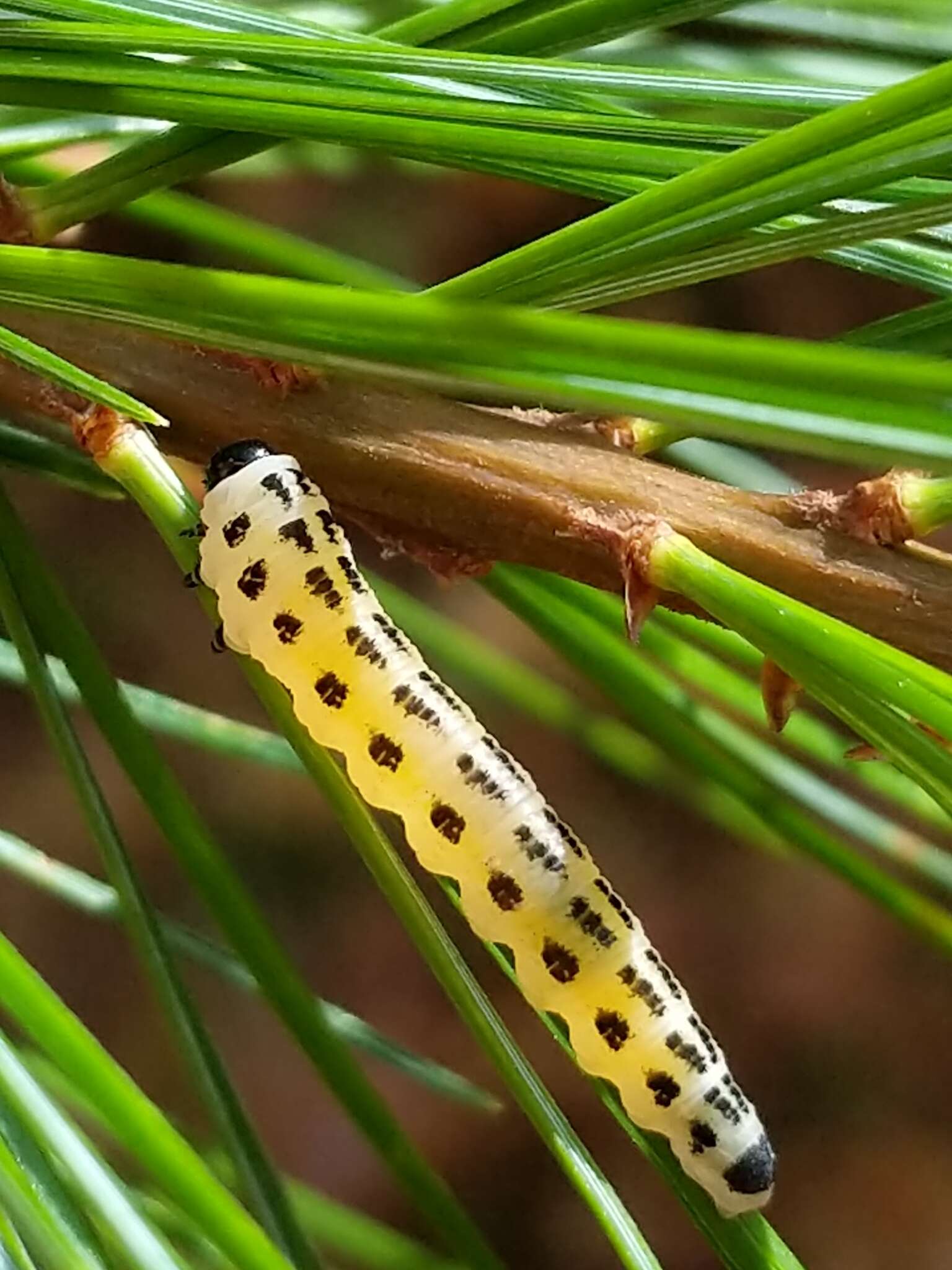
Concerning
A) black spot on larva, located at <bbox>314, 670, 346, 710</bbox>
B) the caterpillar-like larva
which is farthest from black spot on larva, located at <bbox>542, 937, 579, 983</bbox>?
black spot on larva, located at <bbox>314, 670, 346, 710</bbox>

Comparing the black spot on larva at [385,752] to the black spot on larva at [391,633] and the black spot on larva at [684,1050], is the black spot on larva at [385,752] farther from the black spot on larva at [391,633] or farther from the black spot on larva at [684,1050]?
the black spot on larva at [684,1050]

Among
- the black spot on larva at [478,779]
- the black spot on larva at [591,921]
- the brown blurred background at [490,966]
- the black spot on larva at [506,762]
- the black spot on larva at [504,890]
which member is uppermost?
the brown blurred background at [490,966]

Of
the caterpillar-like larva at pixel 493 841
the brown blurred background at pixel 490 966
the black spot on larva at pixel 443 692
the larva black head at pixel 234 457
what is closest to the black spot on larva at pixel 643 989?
the caterpillar-like larva at pixel 493 841

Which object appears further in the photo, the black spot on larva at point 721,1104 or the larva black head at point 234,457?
the black spot on larva at point 721,1104

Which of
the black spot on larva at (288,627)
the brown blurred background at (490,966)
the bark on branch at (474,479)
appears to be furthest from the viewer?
the brown blurred background at (490,966)

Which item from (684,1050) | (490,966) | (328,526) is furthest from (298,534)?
(490,966)
